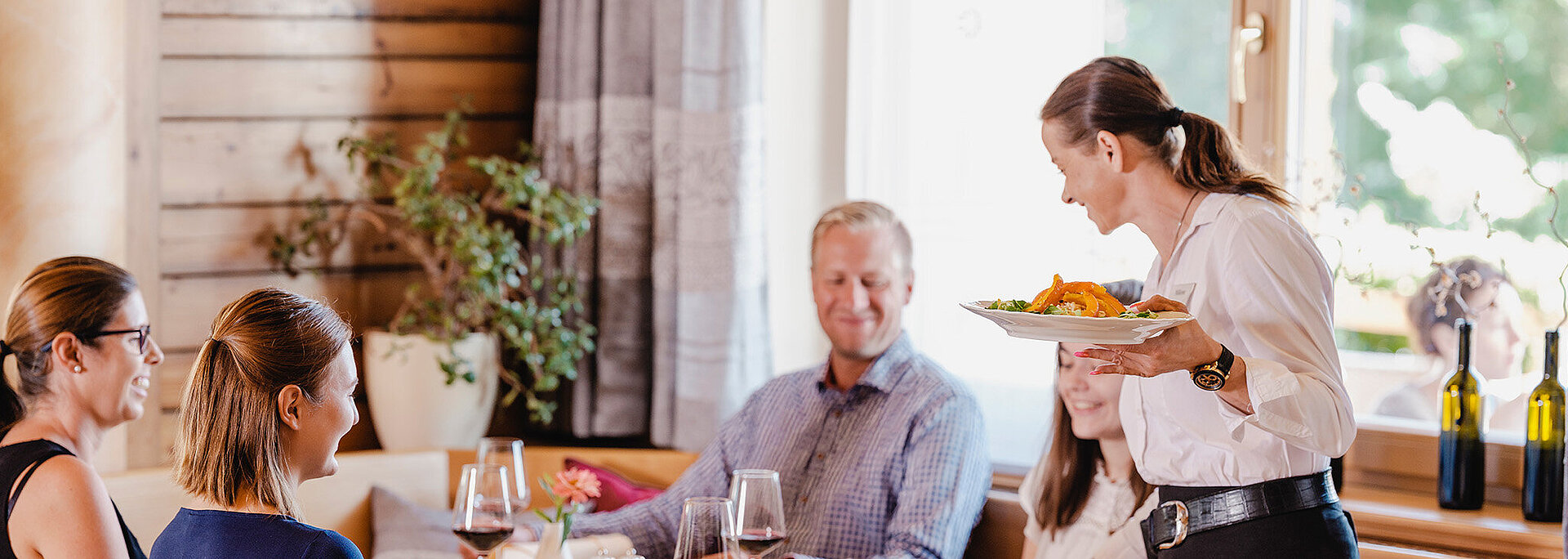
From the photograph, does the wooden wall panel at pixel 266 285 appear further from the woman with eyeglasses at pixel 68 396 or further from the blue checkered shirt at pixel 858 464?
the blue checkered shirt at pixel 858 464

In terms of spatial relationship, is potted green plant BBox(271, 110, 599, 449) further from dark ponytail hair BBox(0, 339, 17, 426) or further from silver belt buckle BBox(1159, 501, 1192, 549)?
silver belt buckle BBox(1159, 501, 1192, 549)

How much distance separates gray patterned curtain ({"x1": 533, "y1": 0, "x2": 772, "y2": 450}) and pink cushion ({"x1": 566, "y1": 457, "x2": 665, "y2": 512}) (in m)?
0.20

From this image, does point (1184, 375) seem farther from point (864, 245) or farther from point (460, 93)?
Result: point (460, 93)

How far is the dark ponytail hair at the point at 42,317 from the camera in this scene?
73.0 inches

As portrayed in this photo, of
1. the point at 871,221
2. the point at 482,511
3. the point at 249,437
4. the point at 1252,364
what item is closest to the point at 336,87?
the point at 871,221

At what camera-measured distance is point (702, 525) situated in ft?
5.32

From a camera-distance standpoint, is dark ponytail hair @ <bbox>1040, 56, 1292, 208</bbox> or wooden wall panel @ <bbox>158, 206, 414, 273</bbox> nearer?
dark ponytail hair @ <bbox>1040, 56, 1292, 208</bbox>

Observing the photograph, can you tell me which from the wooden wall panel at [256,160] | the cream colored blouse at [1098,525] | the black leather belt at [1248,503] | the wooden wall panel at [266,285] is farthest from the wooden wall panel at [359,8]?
the black leather belt at [1248,503]

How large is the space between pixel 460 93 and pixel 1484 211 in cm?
233

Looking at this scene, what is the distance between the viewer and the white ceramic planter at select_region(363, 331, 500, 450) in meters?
2.89

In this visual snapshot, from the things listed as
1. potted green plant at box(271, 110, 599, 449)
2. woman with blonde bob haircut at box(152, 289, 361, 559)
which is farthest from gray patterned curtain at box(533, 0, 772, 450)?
woman with blonde bob haircut at box(152, 289, 361, 559)

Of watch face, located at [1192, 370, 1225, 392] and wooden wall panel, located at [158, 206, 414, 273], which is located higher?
wooden wall panel, located at [158, 206, 414, 273]

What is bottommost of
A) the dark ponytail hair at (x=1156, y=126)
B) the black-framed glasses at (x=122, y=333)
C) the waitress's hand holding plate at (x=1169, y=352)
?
the black-framed glasses at (x=122, y=333)

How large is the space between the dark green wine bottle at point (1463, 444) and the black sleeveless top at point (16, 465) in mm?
2095
